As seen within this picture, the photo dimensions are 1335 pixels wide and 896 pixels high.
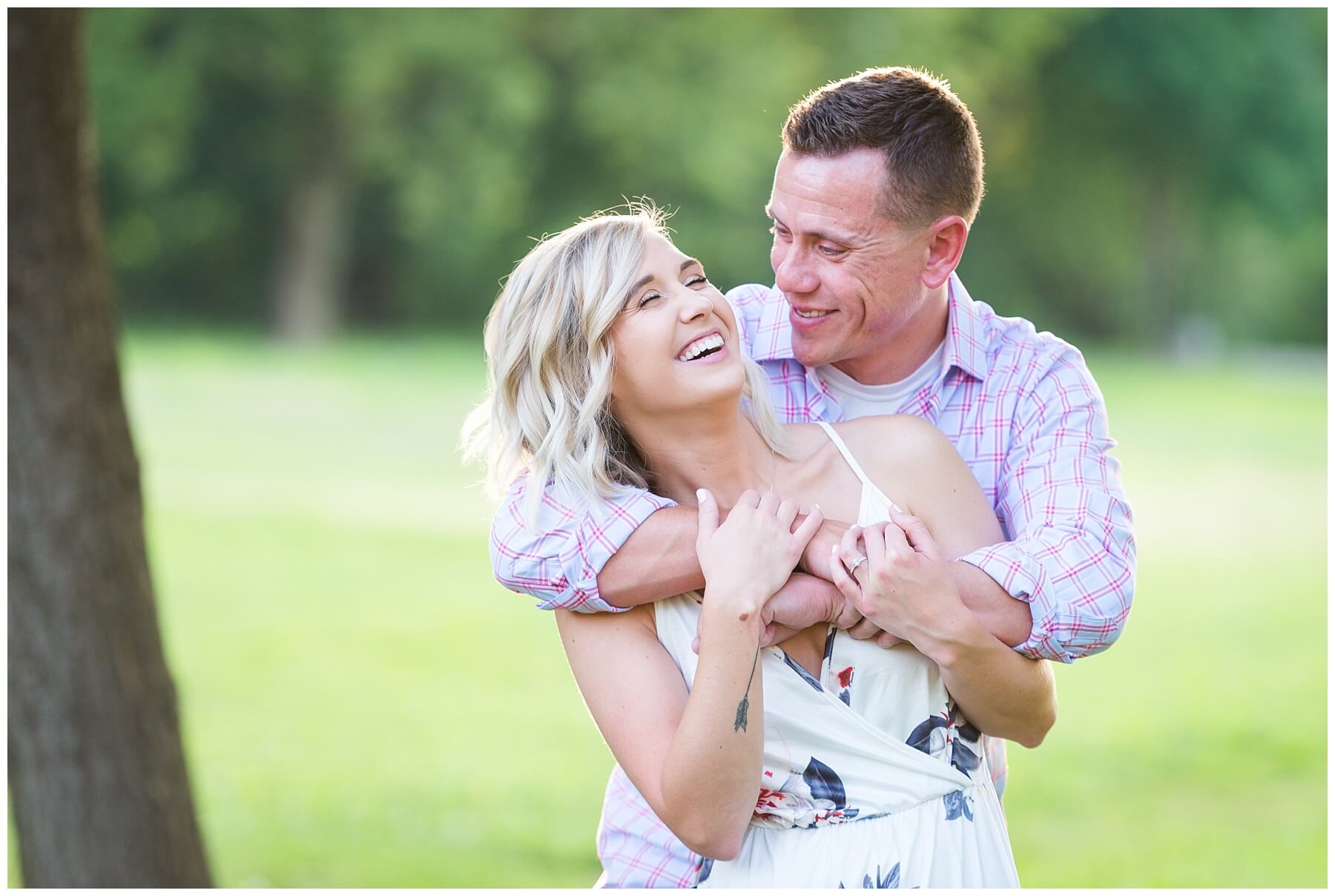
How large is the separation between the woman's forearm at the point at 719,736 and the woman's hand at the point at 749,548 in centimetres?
3

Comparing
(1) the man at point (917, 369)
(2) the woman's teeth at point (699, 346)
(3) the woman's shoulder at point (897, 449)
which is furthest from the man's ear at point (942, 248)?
(2) the woman's teeth at point (699, 346)

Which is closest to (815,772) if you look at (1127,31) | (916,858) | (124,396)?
(916,858)

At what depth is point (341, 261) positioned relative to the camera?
28.1 m

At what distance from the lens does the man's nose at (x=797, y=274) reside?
278 centimetres

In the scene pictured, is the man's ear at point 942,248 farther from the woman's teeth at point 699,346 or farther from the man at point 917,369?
the woman's teeth at point 699,346

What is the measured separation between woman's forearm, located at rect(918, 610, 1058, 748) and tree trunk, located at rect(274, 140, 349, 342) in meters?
24.5

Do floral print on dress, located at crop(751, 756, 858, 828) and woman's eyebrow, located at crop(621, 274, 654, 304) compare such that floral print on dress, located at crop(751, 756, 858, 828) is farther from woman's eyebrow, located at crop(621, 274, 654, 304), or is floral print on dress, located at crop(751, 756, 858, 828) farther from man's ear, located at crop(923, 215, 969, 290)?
man's ear, located at crop(923, 215, 969, 290)

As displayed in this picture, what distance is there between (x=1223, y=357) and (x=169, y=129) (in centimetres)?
2215

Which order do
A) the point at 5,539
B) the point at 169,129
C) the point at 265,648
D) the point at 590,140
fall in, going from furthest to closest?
the point at 590,140, the point at 169,129, the point at 265,648, the point at 5,539

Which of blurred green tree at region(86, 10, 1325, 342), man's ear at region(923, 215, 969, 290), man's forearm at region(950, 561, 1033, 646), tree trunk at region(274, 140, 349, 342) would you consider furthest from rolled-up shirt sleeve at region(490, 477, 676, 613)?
tree trunk at region(274, 140, 349, 342)

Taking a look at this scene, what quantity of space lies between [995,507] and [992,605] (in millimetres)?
424

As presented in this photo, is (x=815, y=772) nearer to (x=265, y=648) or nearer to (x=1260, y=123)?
(x=265, y=648)

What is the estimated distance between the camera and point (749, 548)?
7.55 ft

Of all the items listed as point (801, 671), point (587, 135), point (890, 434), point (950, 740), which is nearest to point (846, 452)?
point (890, 434)
